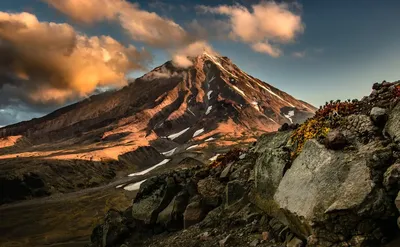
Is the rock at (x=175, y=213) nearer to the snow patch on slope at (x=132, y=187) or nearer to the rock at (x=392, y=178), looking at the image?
the rock at (x=392, y=178)

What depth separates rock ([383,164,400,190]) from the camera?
1013 cm

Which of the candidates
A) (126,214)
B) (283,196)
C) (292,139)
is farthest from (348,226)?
(126,214)

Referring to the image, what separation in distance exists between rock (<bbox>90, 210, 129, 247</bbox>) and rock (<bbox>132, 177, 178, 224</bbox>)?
1.20m

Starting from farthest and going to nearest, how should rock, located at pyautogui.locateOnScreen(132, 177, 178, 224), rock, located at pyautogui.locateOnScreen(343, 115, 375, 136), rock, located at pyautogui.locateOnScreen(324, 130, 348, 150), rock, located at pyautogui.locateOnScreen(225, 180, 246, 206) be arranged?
rock, located at pyautogui.locateOnScreen(132, 177, 178, 224), rock, located at pyautogui.locateOnScreen(225, 180, 246, 206), rock, located at pyautogui.locateOnScreen(343, 115, 375, 136), rock, located at pyautogui.locateOnScreen(324, 130, 348, 150)

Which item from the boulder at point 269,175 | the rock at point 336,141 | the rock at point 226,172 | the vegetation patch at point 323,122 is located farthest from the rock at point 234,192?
the rock at point 336,141

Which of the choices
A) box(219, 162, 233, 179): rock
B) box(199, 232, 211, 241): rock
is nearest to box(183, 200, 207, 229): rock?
box(219, 162, 233, 179): rock

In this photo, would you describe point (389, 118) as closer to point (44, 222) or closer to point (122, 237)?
point (122, 237)

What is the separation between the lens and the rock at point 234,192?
18.5 meters

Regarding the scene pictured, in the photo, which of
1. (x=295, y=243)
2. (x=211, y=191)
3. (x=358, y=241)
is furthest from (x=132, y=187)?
(x=358, y=241)

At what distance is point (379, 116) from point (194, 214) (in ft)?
39.7

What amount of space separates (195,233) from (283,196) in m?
6.78

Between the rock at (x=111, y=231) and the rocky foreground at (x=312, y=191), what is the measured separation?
1452 millimetres

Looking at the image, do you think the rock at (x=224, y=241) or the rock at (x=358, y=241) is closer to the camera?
the rock at (x=358, y=241)

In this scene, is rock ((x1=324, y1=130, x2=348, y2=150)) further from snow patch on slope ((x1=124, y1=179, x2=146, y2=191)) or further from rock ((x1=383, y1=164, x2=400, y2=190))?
snow patch on slope ((x1=124, y1=179, x2=146, y2=191))
